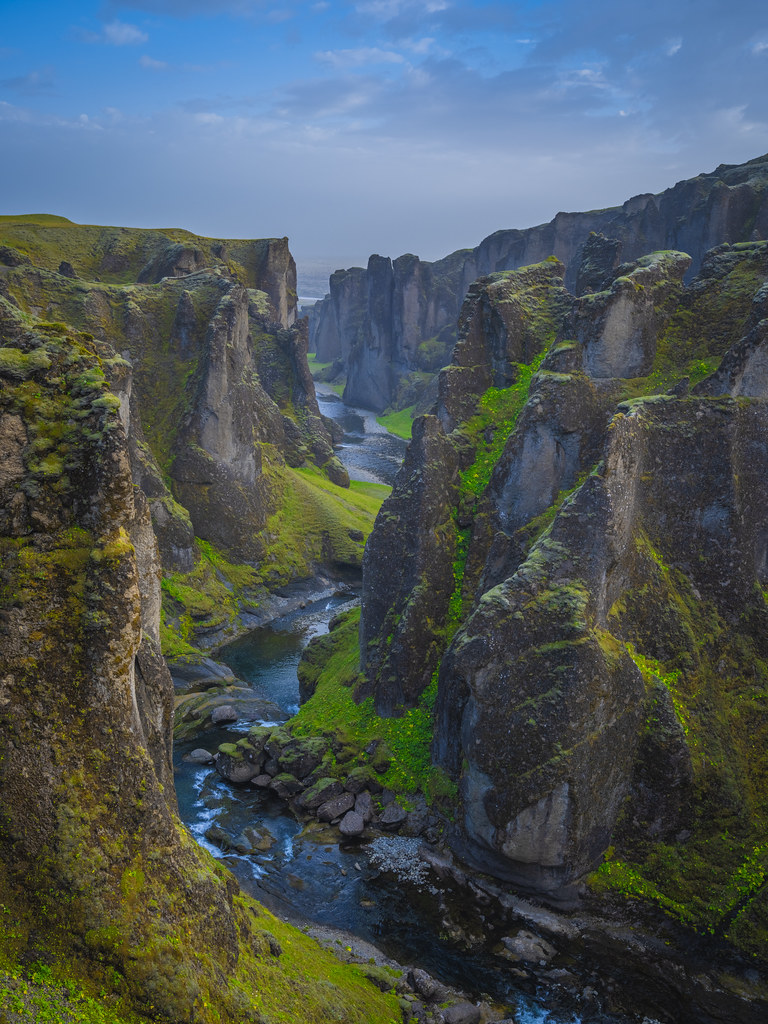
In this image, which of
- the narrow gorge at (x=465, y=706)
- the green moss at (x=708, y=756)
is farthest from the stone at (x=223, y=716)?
the green moss at (x=708, y=756)

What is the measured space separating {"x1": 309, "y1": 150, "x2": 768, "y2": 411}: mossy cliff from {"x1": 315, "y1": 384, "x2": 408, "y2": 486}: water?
248 inches

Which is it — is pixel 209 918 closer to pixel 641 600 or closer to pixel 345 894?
pixel 345 894

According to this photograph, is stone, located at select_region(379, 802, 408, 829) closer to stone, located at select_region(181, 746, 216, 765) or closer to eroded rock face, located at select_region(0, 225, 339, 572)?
stone, located at select_region(181, 746, 216, 765)

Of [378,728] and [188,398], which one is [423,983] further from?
[188,398]

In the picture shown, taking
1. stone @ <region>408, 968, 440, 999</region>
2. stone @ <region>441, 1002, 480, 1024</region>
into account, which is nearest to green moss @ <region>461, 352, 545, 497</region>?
stone @ <region>408, 968, 440, 999</region>

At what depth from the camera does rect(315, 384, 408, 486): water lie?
362 feet

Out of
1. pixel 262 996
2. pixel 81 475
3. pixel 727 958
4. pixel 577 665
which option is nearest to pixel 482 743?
pixel 577 665

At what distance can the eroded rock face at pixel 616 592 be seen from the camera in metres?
27.4

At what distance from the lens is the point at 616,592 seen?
98.1ft

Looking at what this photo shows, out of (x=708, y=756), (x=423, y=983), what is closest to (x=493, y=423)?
(x=708, y=756)

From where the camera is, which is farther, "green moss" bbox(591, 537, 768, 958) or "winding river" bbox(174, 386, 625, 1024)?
"green moss" bbox(591, 537, 768, 958)

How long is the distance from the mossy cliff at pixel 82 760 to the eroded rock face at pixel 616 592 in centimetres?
1256

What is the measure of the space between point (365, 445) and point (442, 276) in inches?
2289

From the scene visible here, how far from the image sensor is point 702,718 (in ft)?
95.0
